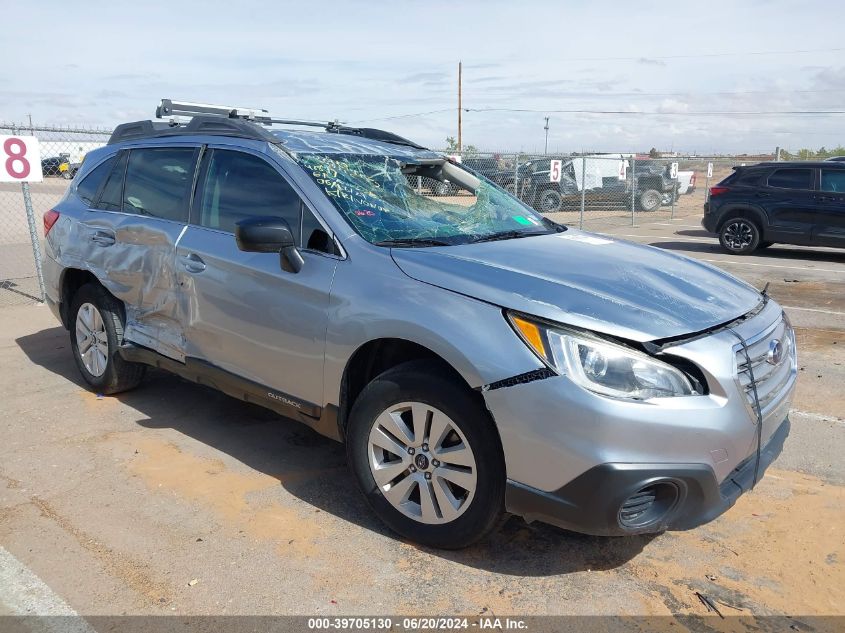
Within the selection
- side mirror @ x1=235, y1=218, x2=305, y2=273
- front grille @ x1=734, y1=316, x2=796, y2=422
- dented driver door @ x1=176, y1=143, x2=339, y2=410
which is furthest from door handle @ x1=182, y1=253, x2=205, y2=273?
front grille @ x1=734, y1=316, x2=796, y2=422

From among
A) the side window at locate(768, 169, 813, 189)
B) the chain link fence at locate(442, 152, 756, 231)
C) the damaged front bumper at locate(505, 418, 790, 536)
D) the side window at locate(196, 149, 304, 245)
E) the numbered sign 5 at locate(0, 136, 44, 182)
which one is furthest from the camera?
the chain link fence at locate(442, 152, 756, 231)

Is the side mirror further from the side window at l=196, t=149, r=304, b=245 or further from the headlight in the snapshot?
the headlight

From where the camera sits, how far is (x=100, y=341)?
517 centimetres

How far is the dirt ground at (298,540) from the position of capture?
2.96 metres

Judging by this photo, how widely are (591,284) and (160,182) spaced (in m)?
2.88

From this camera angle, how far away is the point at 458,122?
152 ft

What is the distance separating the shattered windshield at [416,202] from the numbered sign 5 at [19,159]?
541 cm

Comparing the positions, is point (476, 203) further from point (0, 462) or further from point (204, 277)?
point (0, 462)

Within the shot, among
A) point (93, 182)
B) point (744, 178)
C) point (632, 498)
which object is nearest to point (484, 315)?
point (632, 498)

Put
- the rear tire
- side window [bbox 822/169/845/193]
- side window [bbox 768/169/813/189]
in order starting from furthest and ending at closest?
the rear tire, side window [bbox 768/169/813/189], side window [bbox 822/169/845/193]

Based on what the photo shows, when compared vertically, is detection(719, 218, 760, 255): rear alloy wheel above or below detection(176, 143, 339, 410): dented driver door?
below

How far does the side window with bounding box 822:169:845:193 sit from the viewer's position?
498 inches

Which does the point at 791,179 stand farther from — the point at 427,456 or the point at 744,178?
the point at 427,456

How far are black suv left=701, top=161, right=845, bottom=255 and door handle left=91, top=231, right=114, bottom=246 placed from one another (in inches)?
465
